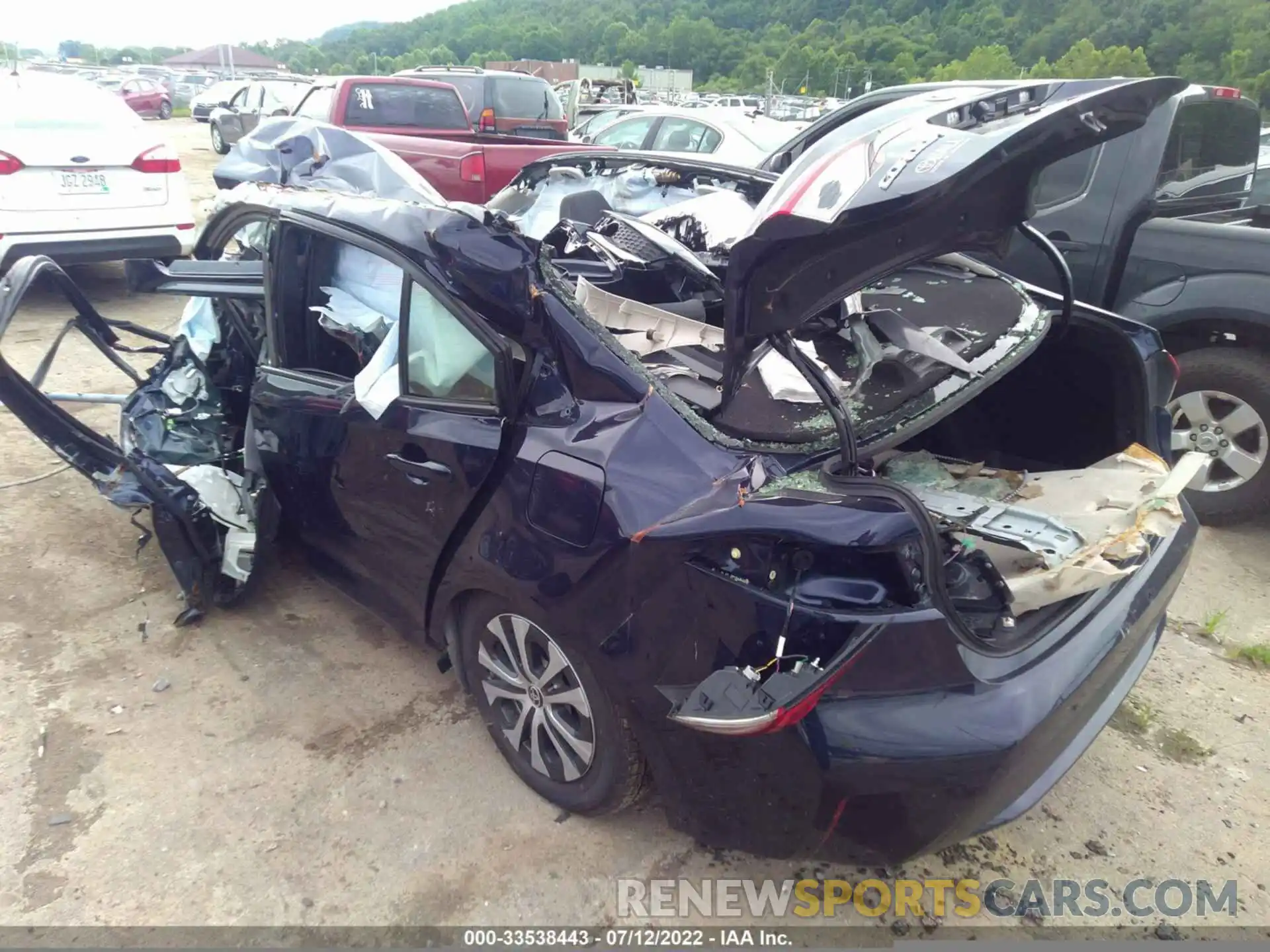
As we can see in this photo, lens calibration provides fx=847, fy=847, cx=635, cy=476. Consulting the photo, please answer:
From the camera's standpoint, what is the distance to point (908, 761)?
1.71 m

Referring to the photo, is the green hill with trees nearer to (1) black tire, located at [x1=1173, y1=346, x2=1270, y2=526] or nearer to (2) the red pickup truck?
(2) the red pickup truck

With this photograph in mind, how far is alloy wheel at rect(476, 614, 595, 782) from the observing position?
89.4 inches

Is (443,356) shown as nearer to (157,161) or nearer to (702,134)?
Answer: (157,161)

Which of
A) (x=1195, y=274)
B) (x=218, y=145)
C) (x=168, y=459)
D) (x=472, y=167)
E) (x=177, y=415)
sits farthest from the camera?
(x=218, y=145)

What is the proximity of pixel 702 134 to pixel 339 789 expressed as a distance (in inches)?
324

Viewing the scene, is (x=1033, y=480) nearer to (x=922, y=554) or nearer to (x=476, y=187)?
(x=922, y=554)

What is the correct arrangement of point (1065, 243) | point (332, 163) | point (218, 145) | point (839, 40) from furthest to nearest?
point (839, 40) < point (218, 145) < point (332, 163) < point (1065, 243)

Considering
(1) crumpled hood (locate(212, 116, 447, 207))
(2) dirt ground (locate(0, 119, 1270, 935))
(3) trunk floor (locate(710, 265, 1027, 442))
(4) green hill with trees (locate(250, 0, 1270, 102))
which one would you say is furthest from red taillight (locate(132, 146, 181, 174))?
(4) green hill with trees (locate(250, 0, 1270, 102))

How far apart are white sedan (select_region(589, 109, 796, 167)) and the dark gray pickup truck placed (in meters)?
4.57

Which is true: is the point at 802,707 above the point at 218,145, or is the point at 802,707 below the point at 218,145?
above

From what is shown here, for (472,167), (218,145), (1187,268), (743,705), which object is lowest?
(218,145)

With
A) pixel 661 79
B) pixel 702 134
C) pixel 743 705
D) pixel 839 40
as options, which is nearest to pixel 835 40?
pixel 839 40

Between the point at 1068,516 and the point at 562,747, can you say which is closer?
the point at 1068,516

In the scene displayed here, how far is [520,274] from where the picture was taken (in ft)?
7.39
